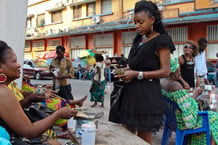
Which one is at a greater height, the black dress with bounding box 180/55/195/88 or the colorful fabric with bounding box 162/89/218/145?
the black dress with bounding box 180/55/195/88

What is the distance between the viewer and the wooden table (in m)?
2.16

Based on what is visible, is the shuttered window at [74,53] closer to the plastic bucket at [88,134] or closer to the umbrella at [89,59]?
the umbrella at [89,59]

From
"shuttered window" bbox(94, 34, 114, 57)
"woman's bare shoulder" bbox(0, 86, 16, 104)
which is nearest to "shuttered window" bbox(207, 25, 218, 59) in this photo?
"shuttered window" bbox(94, 34, 114, 57)

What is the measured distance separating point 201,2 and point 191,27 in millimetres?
1658

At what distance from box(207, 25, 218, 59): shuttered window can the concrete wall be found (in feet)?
45.4

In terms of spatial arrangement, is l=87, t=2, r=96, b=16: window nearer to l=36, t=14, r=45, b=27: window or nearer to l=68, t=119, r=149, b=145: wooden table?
l=36, t=14, r=45, b=27: window

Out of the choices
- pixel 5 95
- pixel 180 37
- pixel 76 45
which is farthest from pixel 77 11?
pixel 5 95

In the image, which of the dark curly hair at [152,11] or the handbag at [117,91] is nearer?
the dark curly hair at [152,11]

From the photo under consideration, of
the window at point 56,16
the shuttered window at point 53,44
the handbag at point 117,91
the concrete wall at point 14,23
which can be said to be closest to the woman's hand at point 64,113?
the handbag at point 117,91

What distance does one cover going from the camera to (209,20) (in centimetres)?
1494

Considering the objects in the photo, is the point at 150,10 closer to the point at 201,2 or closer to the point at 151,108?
the point at 151,108

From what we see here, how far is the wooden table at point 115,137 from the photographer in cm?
216

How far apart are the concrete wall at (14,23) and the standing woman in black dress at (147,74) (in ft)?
7.30

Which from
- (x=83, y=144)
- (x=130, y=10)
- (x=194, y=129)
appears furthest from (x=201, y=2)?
(x=83, y=144)
